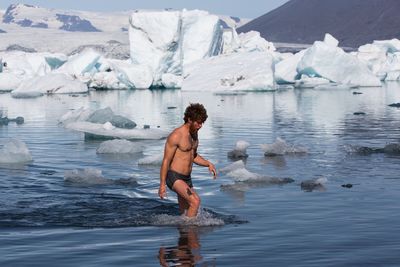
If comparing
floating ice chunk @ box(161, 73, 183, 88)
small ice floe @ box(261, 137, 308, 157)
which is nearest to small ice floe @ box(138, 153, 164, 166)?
small ice floe @ box(261, 137, 308, 157)

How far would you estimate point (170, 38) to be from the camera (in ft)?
183

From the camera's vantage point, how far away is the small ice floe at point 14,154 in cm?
1566

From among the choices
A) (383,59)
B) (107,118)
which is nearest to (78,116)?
(107,118)

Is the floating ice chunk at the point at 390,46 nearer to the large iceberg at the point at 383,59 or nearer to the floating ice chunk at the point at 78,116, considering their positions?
the large iceberg at the point at 383,59

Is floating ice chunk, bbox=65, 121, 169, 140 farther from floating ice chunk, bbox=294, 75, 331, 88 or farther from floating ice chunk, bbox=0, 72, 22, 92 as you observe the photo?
floating ice chunk, bbox=0, 72, 22, 92

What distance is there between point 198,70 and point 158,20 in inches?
270

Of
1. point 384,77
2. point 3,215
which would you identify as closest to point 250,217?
point 3,215

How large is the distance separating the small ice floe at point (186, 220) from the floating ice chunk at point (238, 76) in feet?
127

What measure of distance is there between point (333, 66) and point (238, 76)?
8458mm

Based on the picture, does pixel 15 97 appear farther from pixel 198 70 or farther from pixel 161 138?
pixel 161 138

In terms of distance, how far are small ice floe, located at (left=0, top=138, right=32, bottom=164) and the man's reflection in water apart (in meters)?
7.51

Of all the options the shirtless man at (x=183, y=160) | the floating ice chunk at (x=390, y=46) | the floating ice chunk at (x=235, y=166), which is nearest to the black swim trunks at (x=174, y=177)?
the shirtless man at (x=183, y=160)

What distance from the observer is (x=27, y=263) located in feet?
25.2

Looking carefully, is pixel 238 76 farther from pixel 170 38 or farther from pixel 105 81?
pixel 105 81
